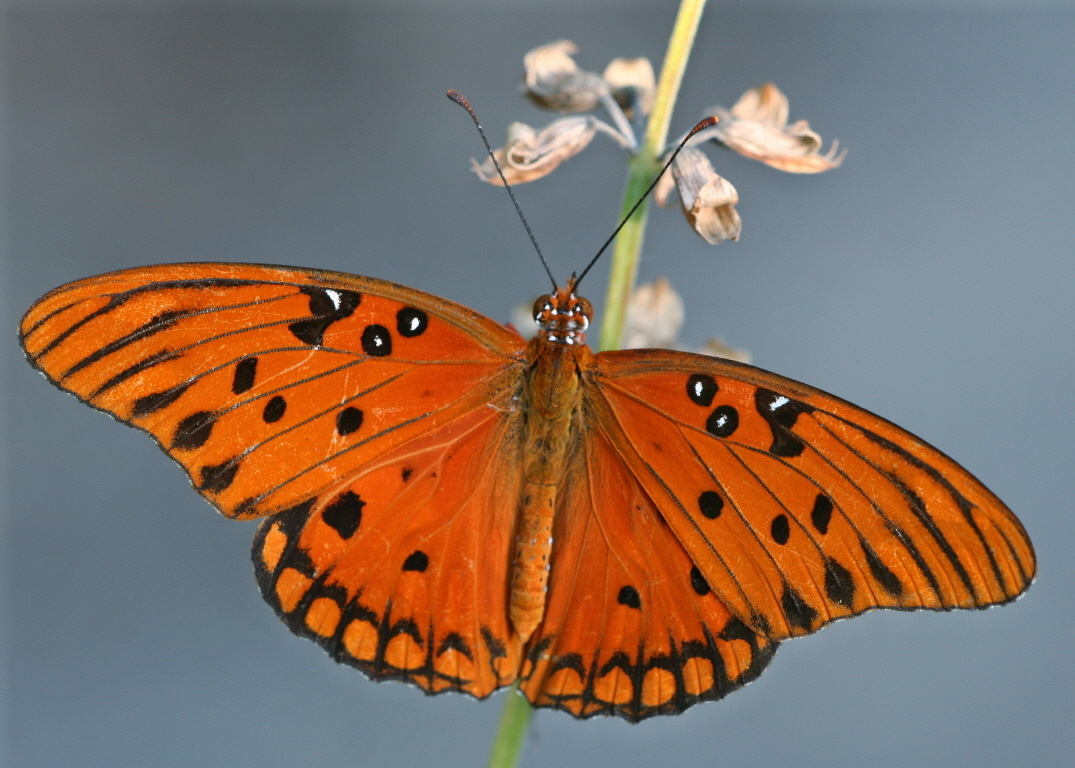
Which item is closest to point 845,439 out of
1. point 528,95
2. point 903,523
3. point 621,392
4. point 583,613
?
point 903,523

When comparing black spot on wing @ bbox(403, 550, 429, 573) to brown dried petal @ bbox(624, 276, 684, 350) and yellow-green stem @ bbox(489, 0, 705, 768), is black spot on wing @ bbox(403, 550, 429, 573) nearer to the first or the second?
yellow-green stem @ bbox(489, 0, 705, 768)

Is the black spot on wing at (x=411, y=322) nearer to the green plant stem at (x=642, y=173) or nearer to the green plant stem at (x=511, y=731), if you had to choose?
the green plant stem at (x=642, y=173)

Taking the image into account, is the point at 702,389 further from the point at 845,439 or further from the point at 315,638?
the point at 315,638

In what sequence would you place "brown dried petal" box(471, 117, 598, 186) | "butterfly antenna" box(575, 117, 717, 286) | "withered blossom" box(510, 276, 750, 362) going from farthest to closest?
"withered blossom" box(510, 276, 750, 362) < "brown dried petal" box(471, 117, 598, 186) < "butterfly antenna" box(575, 117, 717, 286)

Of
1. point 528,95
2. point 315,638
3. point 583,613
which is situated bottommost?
point 315,638

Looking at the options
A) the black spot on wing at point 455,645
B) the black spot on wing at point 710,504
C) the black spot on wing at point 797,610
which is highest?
the black spot on wing at point 710,504

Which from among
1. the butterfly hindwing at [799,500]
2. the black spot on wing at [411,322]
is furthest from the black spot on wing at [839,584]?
the black spot on wing at [411,322]

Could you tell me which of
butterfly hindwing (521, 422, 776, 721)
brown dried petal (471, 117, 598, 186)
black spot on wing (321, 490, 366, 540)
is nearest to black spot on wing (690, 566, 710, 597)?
butterfly hindwing (521, 422, 776, 721)
